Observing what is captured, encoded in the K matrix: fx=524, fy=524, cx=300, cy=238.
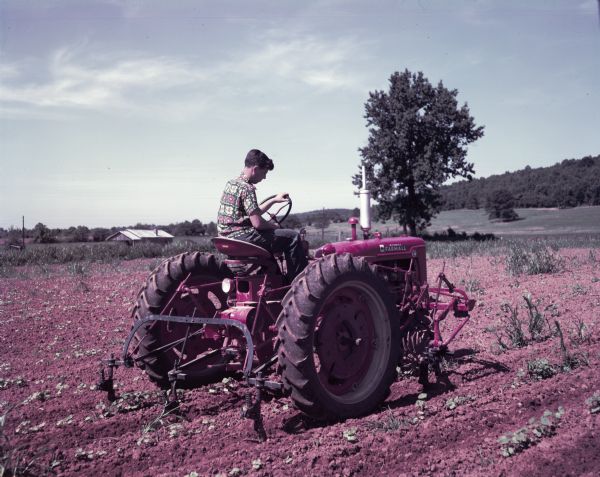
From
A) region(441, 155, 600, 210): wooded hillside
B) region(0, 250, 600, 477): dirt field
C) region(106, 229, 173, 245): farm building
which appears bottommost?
region(0, 250, 600, 477): dirt field

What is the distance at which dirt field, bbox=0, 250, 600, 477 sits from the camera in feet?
10.2

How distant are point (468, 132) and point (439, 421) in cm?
3909

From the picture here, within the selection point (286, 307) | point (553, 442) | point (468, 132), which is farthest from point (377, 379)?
point (468, 132)

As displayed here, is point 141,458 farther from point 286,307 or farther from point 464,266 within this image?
point 464,266

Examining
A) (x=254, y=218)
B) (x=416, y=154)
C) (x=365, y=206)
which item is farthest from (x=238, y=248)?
(x=416, y=154)

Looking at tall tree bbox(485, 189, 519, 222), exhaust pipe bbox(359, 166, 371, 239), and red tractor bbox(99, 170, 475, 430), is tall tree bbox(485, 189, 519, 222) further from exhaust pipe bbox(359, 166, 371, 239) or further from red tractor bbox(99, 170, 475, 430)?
exhaust pipe bbox(359, 166, 371, 239)

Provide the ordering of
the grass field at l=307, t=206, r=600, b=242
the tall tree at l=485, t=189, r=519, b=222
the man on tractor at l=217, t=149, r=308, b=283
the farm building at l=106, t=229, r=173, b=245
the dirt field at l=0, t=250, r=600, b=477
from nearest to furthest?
the dirt field at l=0, t=250, r=600, b=477 → the man on tractor at l=217, t=149, r=308, b=283 → the grass field at l=307, t=206, r=600, b=242 → the farm building at l=106, t=229, r=173, b=245 → the tall tree at l=485, t=189, r=519, b=222

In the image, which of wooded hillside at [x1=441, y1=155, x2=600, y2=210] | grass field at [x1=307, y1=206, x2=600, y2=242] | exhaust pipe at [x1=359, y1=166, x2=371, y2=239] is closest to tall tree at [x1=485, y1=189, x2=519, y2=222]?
grass field at [x1=307, y1=206, x2=600, y2=242]

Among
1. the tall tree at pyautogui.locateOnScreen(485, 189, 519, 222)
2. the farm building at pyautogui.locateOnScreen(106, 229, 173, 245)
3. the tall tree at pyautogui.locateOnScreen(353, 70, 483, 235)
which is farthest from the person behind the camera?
the tall tree at pyautogui.locateOnScreen(485, 189, 519, 222)

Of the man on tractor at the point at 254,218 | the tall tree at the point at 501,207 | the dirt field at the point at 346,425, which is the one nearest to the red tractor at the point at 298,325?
the man on tractor at the point at 254,218

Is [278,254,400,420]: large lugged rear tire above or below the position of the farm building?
below

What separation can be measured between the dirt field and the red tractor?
0.25 meters

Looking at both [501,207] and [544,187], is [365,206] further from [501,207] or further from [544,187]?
[544,187]

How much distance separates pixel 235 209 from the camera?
14.6 ft
